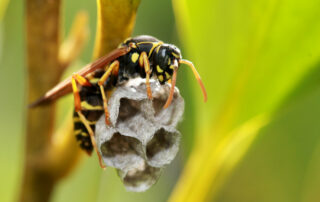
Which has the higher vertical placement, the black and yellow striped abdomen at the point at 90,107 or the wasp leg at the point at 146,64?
the wasp leg at the point at 146,64

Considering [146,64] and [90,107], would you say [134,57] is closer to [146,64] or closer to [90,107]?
[146,64]

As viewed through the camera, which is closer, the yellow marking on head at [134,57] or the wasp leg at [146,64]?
the wasp leg at [146,64]

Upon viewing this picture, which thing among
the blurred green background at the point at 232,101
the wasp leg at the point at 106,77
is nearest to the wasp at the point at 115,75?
the wasp leg at the point at 106,77

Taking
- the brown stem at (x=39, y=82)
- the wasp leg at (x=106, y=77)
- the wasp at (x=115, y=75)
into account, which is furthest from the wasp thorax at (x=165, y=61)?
the brown stem at (x=39, y=82)

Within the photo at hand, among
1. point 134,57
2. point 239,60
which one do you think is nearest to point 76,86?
point 134,57

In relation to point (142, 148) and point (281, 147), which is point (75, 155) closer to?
point (142, 148)

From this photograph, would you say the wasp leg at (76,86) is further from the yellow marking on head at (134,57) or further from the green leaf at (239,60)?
the green leaf at (239,60)

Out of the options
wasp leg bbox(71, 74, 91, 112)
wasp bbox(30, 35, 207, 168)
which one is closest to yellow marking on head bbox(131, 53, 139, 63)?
wasp bbox(30, 35, 207, 168)
